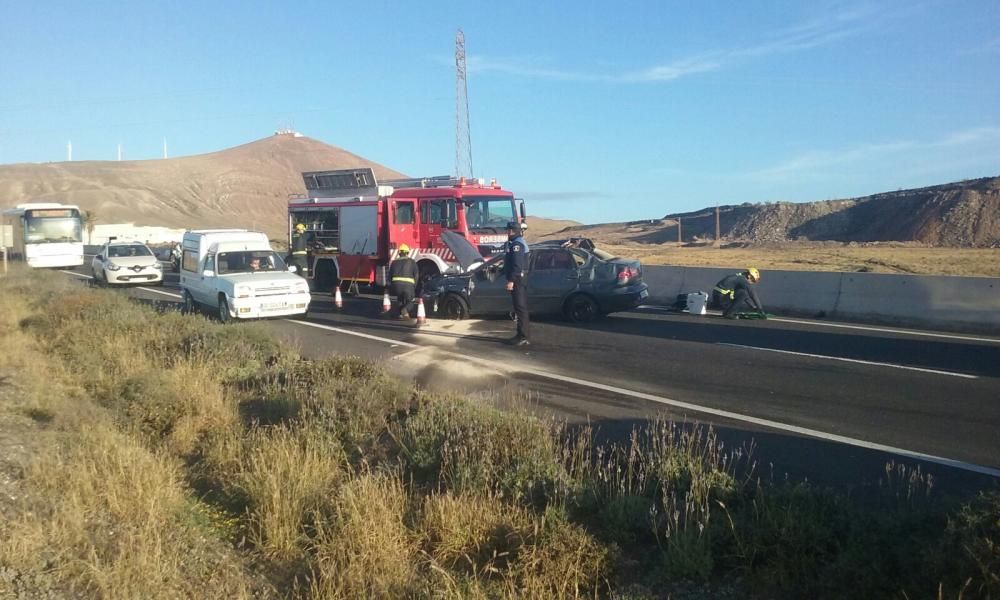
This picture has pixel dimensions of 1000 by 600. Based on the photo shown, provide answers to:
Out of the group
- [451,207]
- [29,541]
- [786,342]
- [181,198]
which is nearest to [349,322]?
[451,207]

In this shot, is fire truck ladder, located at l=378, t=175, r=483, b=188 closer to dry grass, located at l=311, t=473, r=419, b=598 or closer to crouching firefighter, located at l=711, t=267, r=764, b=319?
crouching firefighter, located at l=711, t=267, r=764, b=319

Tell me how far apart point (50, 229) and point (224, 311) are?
23367 millimetres

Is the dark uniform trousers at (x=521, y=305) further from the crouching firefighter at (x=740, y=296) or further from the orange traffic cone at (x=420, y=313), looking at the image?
the crouching firefighter at (x=740, y=296)

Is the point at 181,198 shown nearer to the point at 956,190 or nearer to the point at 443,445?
the point at 956,190

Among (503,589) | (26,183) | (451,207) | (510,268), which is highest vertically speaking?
(26,183)

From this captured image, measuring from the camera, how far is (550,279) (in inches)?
685

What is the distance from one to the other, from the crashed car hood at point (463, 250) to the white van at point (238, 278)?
3776 mm

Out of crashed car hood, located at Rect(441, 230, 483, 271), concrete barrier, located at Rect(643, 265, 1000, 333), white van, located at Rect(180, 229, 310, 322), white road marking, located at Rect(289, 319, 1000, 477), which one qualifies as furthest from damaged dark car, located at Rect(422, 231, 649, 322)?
white road marking, located at Rect(289, 319, 1000, 477)

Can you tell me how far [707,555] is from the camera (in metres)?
4.62

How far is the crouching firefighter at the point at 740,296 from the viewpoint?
17734mm

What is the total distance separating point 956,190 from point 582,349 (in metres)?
54.3

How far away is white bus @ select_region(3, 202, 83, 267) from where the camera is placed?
118 feet

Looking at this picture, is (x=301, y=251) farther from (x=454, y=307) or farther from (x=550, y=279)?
(x=550, y=279)

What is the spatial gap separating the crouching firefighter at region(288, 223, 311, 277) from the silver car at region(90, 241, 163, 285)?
22.4 feet
